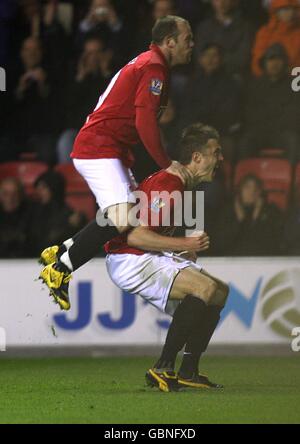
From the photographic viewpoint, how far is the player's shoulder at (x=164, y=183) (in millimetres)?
6738

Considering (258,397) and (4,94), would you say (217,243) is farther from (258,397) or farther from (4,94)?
(258,397)

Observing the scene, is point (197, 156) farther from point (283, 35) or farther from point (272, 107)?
point (283, 35)

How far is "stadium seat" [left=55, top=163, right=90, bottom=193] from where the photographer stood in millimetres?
9766

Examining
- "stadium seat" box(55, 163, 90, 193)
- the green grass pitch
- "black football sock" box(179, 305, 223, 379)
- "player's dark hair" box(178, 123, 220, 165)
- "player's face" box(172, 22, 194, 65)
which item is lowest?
the green grass pitch

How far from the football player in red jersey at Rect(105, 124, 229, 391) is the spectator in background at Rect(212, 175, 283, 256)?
2.47 metres

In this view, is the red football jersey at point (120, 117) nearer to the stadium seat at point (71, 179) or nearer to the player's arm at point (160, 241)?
the player's arm at point (160, 241)

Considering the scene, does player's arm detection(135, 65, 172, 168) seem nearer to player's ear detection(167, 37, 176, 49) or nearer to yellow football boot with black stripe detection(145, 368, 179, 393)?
player's ear detection(167, 37, 176, 49)

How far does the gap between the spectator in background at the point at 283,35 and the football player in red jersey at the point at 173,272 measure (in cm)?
Answer: 330

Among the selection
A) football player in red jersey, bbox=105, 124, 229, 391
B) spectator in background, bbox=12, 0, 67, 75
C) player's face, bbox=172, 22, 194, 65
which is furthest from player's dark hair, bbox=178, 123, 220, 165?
spectator in background, bbox=12, 0, 67, 75

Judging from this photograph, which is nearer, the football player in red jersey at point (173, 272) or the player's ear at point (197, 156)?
the football player in red jersey at point (173, 272)

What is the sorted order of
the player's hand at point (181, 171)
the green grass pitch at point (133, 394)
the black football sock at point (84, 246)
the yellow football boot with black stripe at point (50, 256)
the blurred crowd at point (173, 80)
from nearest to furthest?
the green grass pitch at point (133, 394) → the player's hand at point (181, 171) → the black football sock at point (84, 246) → the yellow football boot with black stripe at point (50, 256) → the blurred crowd at point (173, 80)

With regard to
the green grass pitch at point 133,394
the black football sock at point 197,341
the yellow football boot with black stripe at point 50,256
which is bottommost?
the green grass pitch at point 133,394

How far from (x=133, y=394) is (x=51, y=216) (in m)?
3.03

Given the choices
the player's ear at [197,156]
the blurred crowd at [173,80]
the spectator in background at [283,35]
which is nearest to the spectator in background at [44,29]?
the blurred crowd at [173,80]
